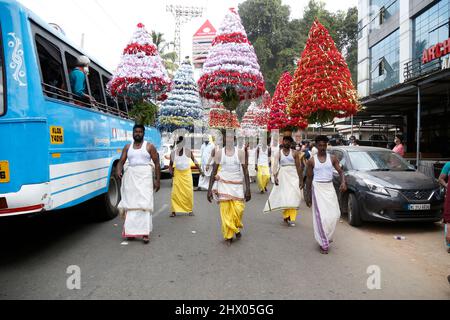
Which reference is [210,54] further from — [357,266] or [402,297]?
[402,297]

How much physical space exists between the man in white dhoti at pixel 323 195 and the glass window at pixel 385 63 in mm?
17915

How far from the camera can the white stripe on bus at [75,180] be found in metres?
4.90

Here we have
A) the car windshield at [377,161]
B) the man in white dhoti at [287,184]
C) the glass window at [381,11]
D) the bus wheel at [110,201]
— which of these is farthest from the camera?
the glass window at [381,11]

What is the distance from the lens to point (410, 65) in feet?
53.3

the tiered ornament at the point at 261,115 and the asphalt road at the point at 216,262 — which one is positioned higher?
the tiered ornament at the point at 261,115

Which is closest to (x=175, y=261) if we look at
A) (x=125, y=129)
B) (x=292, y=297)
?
(x=292, y=297)

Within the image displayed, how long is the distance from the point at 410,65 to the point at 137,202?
48.6 ft

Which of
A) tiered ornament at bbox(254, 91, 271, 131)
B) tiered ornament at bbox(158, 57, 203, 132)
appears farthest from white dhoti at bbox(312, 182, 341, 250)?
tiered ornament at bbox(254, 91, 271, 131)

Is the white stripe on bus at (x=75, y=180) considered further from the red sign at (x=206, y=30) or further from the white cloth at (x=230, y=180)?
the red sign at (x=206, y=30)

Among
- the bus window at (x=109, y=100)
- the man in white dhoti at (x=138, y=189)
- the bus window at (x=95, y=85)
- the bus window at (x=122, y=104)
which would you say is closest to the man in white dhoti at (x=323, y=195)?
the man in white dhoti at (x=138, y=189)

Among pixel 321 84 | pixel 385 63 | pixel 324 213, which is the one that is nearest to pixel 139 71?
pixel 321 84

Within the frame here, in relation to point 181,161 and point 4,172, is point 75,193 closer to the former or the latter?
point 4,172

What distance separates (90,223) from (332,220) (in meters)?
4.87

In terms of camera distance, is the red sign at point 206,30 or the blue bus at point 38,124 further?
the red sign at point 206,30
